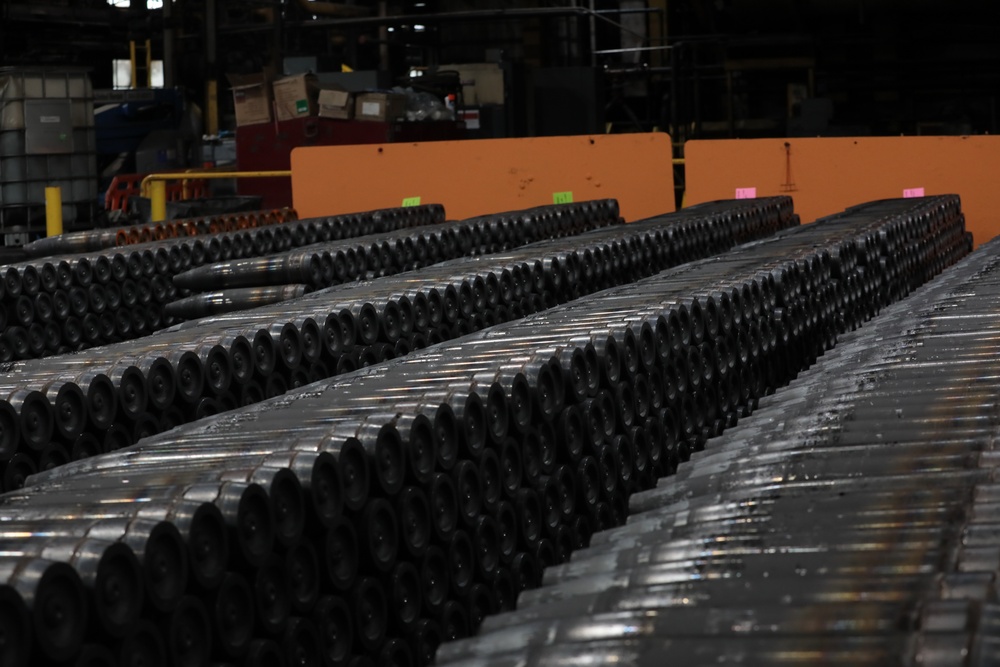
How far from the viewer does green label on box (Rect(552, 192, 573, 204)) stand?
1363 cm

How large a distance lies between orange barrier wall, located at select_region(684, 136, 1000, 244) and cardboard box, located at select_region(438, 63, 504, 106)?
5743mm

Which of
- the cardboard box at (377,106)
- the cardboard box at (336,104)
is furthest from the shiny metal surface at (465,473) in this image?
the cardboard box at (336,104)

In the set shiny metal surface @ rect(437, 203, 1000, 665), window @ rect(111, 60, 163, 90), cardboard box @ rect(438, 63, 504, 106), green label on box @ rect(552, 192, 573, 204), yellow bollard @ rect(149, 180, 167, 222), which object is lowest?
shiny metal surface @ rect(437, 203, 1000, 665)

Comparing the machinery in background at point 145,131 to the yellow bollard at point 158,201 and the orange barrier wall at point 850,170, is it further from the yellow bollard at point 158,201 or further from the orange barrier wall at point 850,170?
the orange barrier wall at point 850,170

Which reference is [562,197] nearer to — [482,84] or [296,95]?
[296,95]

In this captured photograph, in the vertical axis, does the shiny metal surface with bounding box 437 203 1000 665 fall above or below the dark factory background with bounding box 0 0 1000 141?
below

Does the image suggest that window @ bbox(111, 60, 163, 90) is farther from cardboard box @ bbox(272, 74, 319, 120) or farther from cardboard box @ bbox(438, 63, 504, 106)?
cardboard box @ bbox(272, 74, 319, 120)

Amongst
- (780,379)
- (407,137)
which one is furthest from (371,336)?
(407,137)

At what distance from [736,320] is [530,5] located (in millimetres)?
18063

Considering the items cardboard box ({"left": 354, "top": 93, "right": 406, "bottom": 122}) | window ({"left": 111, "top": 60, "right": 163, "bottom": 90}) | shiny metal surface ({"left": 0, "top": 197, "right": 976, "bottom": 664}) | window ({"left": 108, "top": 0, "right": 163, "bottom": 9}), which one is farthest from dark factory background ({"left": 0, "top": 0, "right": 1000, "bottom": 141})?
shiny metal surface ({"left": 0, "top": 197, "right": 976, "bottom": 664})

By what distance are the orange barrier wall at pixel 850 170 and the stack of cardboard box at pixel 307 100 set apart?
16.0 ft

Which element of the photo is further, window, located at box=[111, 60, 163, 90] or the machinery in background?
window, located at box=[111, 60, 163, 90]

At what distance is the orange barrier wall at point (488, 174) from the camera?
13.6 metres

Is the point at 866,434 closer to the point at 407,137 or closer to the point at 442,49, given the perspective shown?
the point at 407,137
